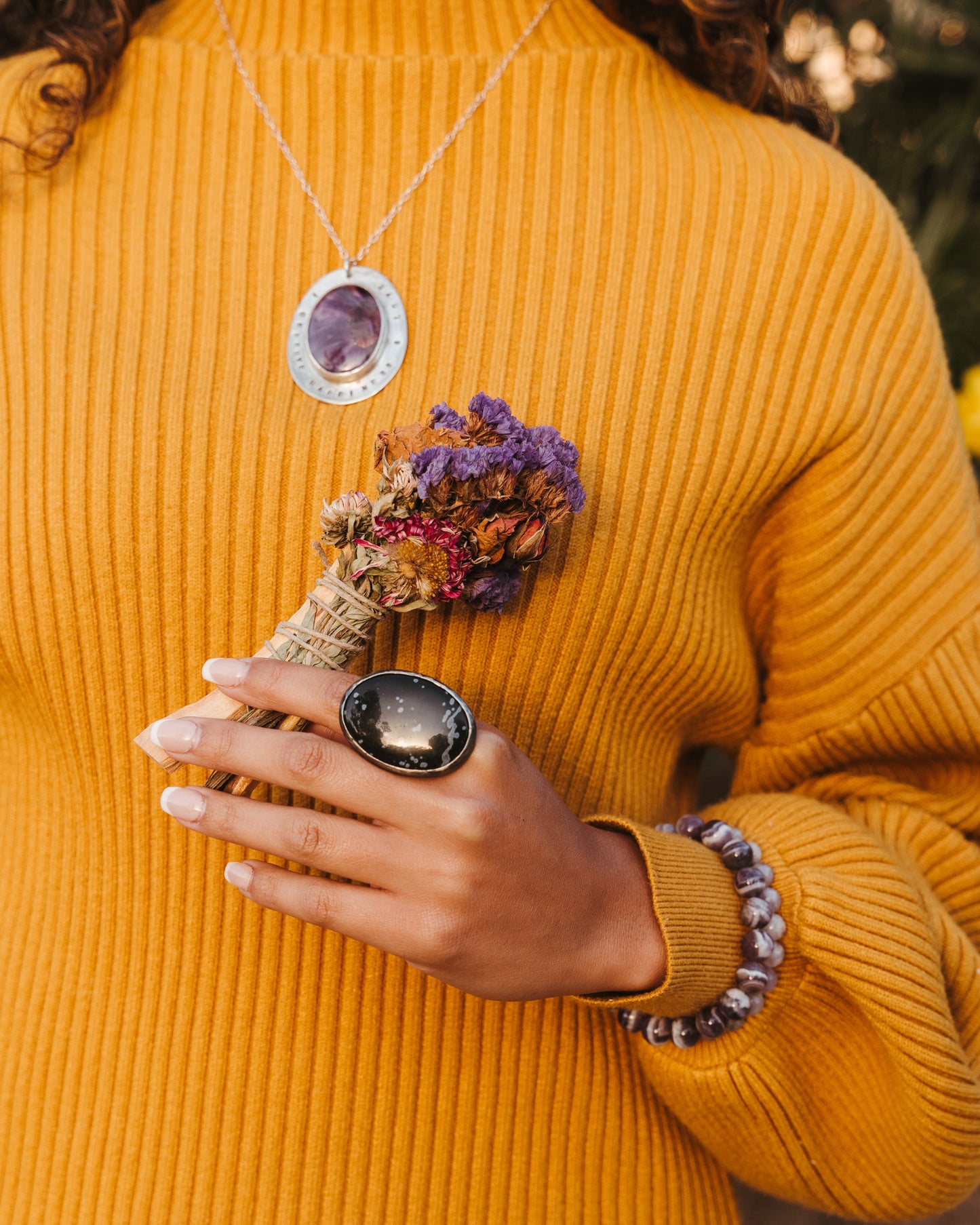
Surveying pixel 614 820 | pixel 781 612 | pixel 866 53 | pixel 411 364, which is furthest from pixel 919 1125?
pixel 866 53

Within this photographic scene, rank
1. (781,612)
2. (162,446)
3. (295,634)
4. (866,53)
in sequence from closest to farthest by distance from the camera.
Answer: (295,634)
(162,446)
(781,612)
(866,53)

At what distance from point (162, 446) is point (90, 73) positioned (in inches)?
14.7

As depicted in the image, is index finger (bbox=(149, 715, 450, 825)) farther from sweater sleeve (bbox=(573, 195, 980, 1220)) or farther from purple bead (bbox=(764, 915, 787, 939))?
purple bead (bbox=(764, 915, 787, 939))

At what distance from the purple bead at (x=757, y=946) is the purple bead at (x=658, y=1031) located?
10 centimetres

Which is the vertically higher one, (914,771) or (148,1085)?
(914,771)

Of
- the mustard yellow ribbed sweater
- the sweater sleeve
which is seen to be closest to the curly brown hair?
the mustard yellow ribbed sweater

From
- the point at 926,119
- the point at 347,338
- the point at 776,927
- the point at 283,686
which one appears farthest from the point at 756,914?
the point at 926,119

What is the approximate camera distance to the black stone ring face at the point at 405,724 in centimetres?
64

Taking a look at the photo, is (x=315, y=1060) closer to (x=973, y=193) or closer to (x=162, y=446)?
(x=162, y=446)

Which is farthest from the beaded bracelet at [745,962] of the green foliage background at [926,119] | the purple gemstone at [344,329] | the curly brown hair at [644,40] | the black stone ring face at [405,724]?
the green foliage background at [926,119]

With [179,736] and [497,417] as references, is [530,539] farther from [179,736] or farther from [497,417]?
[179,736]

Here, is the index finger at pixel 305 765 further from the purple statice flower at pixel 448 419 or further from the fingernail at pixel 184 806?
the purple statice flower at pixel 448 419

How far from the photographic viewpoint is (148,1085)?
0.84 meters

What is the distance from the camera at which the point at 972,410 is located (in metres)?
1.72
